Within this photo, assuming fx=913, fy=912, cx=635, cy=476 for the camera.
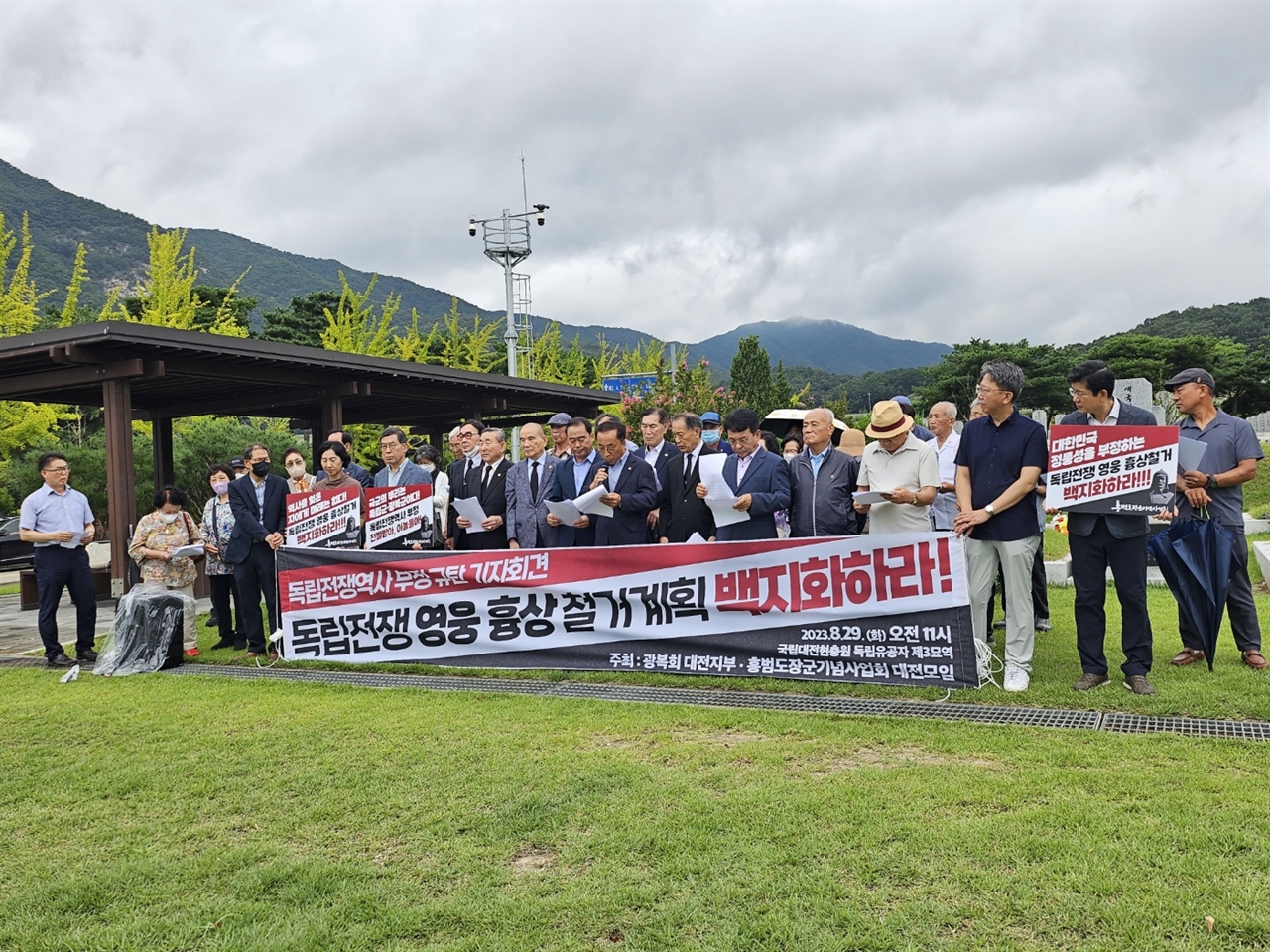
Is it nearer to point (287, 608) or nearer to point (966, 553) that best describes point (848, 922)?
point (966, 553)

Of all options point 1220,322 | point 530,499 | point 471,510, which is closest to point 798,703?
point 530,499

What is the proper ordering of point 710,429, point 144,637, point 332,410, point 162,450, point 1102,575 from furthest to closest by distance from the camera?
point 162,450 < point 332,410 < point 710,429 < point 144,637 < point 1102,575

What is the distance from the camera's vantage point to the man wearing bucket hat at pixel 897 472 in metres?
6.13

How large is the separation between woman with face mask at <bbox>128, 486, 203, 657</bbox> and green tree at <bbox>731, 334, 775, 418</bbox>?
1996 inches

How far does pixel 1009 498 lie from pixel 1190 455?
1.37m

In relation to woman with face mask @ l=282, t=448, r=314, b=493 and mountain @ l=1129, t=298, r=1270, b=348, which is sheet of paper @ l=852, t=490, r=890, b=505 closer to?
woman with face mask @ l=282, t=448, r=314, b=493

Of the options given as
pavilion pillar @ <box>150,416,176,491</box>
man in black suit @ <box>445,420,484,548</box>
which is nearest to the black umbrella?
man in black suit @ <box>445,420,484,548</box>

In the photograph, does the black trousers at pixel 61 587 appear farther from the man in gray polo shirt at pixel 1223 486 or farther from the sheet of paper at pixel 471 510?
the man in gray polo shirt at pixel 1223 486

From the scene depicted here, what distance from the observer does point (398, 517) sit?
26.7ft

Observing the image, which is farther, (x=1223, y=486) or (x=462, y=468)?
(x=462, y=468)

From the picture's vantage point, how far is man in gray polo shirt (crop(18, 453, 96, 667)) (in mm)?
8383

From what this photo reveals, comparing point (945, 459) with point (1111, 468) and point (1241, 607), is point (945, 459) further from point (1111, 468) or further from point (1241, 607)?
point (1241, 607)

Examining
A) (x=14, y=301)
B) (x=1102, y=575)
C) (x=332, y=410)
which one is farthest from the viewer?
(x=14, y=301)

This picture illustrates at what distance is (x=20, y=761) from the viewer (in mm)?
5348
